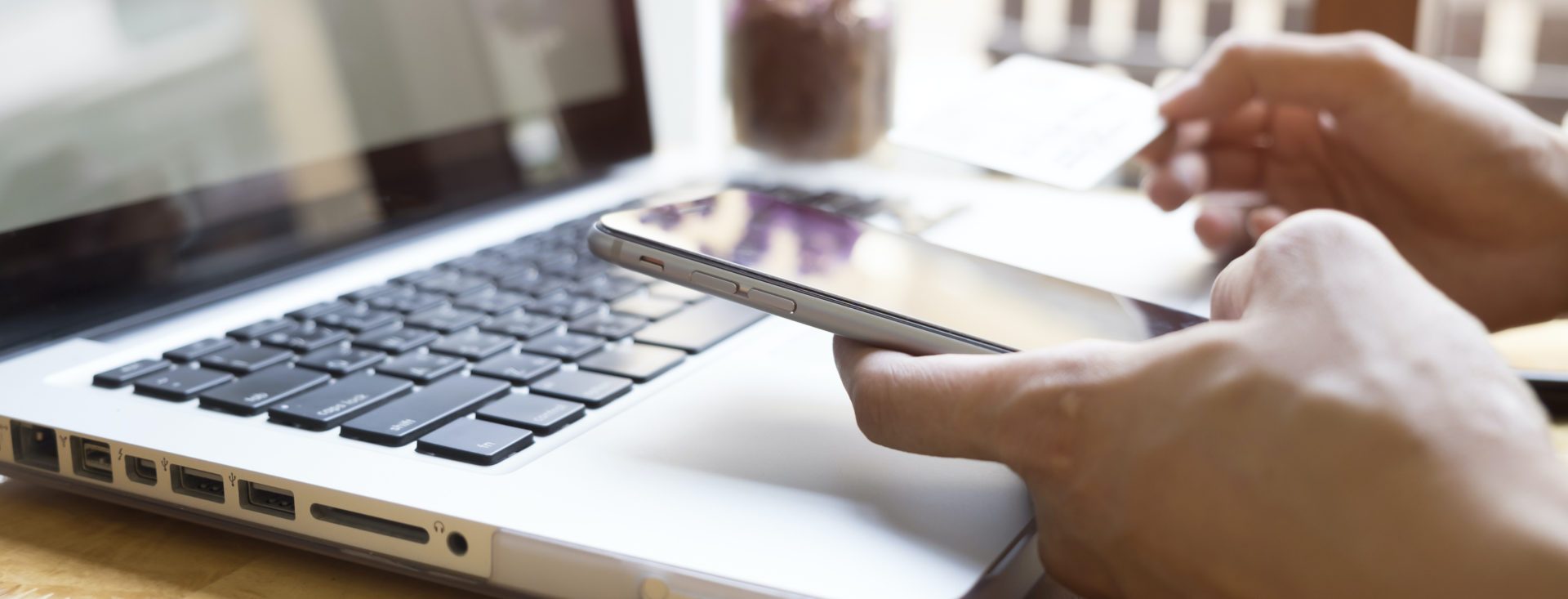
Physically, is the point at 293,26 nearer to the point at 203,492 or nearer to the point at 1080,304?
the point at 203,492

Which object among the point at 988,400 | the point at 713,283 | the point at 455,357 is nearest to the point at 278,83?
the point at 455,357

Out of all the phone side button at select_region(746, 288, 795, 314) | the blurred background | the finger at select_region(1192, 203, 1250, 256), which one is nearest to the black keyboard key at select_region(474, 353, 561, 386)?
the phone side button at select_region(746, 288, 795, 314)

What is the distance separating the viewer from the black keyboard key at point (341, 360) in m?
0.43

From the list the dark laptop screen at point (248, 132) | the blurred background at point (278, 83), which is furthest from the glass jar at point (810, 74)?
the dark laptop screen at point (248, 132)

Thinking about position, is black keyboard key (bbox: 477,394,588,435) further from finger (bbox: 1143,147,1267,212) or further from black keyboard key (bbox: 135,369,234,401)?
finger (bbox: 1143,147,1267,212)

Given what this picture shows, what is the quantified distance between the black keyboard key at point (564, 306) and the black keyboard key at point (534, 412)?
0.33 feet

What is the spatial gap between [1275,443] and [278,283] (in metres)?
0.48

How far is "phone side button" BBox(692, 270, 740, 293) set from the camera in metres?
0.36

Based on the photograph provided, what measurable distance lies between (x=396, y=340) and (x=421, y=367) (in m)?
0.04

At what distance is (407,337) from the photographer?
468 millimetres

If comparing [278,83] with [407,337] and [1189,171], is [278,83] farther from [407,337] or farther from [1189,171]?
[1189,171]

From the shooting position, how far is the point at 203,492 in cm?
36

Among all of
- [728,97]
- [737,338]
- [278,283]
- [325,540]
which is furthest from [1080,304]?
[728,97]

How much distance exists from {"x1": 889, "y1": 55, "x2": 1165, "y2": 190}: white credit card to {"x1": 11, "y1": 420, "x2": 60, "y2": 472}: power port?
429mm
